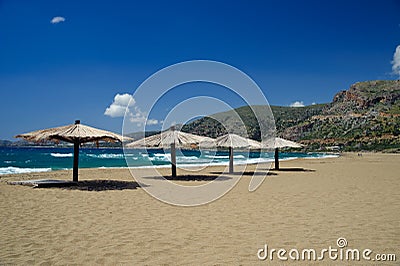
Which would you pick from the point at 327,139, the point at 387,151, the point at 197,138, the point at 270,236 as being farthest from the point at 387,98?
the point at 270,236

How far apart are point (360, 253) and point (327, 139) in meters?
73.8

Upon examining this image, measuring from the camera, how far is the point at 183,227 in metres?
5.11

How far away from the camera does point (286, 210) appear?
633 centimetres

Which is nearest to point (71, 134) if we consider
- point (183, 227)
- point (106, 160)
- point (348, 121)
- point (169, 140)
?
point (169, 140)

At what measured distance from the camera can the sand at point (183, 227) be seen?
381 centimetres

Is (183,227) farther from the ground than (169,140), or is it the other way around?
(169,140)

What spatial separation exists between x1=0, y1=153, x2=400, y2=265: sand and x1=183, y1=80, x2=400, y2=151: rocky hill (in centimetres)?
4517

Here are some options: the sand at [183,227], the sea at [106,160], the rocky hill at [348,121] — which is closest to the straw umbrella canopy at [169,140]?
the sand at [183,227]

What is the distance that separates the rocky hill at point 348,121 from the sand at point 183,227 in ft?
148

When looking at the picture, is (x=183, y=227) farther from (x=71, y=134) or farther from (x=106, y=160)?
(x=106, y=160)

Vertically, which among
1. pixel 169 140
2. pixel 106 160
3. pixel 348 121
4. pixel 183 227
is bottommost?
pixel 183 227

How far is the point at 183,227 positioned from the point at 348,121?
7817 centimetres

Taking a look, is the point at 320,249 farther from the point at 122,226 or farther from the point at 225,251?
the point at 122,226

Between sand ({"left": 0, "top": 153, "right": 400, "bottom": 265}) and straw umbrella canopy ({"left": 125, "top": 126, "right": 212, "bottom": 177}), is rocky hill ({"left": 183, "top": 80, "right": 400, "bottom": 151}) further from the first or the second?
sand ({"left": 0, "top": 153, "right": 400, "bottom": 265})
